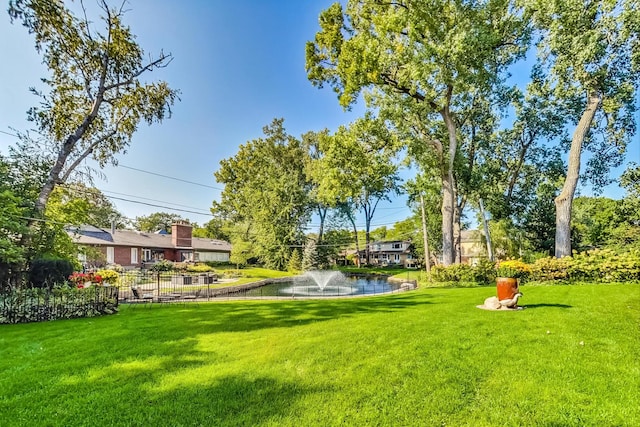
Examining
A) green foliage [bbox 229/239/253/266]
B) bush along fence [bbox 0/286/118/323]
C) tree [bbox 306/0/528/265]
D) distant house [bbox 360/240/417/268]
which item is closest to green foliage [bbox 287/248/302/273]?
green foliage [bbox 229/239/253/266]

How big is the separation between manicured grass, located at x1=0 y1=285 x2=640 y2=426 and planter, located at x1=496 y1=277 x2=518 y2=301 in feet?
2.43

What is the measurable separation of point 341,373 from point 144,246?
3204cm

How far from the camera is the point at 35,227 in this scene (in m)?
11.0

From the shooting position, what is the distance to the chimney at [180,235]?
34.4m

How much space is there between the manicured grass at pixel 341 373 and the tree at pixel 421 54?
11001 mm

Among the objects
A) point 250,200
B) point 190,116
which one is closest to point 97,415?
point 190,116

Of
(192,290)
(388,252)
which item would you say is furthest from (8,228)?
(388,252)

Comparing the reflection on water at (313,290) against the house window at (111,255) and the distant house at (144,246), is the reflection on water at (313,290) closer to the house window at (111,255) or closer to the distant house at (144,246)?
the distant house at (144,246)

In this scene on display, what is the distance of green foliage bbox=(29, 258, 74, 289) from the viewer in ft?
35.7

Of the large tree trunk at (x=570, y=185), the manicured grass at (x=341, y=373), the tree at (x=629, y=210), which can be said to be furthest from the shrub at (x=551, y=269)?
the tree at (x=629, y=210)

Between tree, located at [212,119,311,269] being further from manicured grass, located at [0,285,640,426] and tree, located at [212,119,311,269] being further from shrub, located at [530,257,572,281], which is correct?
manicured grass, located at [0,285,640,426]

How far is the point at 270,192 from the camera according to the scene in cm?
3338

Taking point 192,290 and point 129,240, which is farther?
point 129,240

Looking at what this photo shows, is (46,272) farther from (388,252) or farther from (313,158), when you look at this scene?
(388,252)
